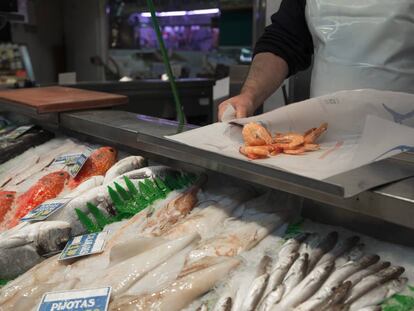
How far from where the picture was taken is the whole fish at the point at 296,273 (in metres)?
1.07

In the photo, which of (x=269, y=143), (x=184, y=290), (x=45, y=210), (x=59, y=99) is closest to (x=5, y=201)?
(x=45, y=210)

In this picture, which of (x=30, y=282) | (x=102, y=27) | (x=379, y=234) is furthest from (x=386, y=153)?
(x=102, y=27)

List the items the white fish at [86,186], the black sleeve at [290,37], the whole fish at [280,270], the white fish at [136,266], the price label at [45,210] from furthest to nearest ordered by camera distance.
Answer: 1. the black sleeve at [290,37]
2. the white fish at [86,186]
3. the price label at [45,210]
4. the white fish at [136,266]
5. the whole fish at [280,270]

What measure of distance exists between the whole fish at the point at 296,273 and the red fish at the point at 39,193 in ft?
3.60

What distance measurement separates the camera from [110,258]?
1.31m

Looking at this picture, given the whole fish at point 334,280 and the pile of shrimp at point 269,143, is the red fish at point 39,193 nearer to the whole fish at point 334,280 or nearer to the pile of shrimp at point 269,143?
the pile of shrimp at point 269,143

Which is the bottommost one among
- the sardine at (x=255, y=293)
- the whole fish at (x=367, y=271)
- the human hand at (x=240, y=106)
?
the sardine at (x=255, y=293)

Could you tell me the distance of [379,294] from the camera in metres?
1.02

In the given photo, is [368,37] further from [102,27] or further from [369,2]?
[102,27]

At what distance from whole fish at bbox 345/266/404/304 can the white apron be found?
0.97 m

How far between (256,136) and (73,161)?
41.9 inches

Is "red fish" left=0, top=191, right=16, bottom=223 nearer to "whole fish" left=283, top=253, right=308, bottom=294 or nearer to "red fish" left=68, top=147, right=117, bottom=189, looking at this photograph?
"red fish" left=68, top=147, right=117, bottom=189

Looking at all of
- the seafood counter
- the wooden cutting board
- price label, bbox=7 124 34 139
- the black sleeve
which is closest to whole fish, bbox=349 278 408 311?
the seafood counter

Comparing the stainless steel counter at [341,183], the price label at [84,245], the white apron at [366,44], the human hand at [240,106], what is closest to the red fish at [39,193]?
the price label at [84,245]
